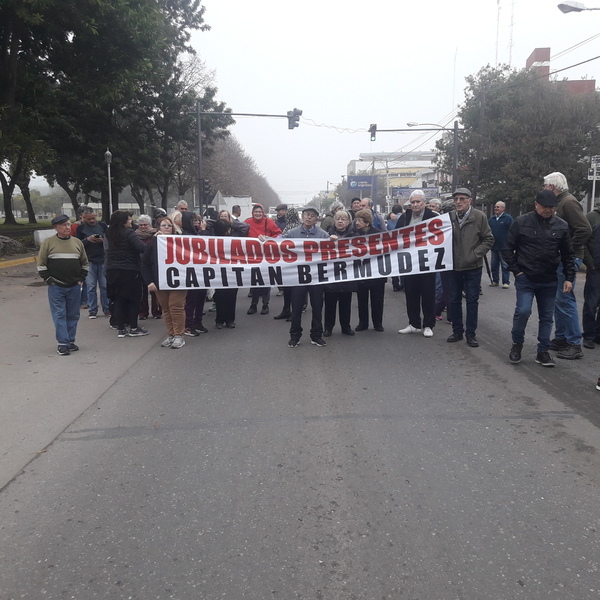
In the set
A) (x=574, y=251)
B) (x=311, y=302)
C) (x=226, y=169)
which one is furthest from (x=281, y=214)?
(x=226, y=169)

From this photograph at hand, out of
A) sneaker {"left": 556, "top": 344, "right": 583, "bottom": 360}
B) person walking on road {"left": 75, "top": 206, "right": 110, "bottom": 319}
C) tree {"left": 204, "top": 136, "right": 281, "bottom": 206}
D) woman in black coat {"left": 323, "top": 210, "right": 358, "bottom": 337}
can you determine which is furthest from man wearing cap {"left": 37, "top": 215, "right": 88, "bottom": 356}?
tree {"left": 204, "top": 136, "right": 281, "bottom": 206}

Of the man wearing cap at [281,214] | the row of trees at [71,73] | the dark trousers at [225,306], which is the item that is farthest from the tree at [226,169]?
the dark trousers at [225,306]

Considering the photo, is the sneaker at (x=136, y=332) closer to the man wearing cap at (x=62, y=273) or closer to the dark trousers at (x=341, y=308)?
the man wearing cap at (x=62, y=273)

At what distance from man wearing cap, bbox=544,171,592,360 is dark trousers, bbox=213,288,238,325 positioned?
473 centimetres

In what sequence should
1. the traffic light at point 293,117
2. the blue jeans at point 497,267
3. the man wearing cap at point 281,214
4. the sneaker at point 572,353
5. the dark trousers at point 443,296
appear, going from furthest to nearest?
the traffic light at point 293,117 → the man wearing cap at point 281,214 → the blue jeans at point 497,267 → the dark trousers at point 443,296 → the sneaker at point 572,353

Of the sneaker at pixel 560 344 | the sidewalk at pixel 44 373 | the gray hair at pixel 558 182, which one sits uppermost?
the gray hair at pixel 558 182

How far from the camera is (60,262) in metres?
7.38

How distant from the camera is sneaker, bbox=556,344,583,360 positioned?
686 cm

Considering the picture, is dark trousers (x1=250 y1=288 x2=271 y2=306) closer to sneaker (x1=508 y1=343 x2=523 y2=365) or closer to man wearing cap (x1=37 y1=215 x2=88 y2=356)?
man wearing cap (x1=37 y1=215 x2=88 y2=356)

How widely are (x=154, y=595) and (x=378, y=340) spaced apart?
5.68 meters

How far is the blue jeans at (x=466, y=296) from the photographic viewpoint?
24.8ft

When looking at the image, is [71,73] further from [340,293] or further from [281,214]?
[340,293]

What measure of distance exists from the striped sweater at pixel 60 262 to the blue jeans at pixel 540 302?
5515 millimetres

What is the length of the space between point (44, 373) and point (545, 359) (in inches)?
229
